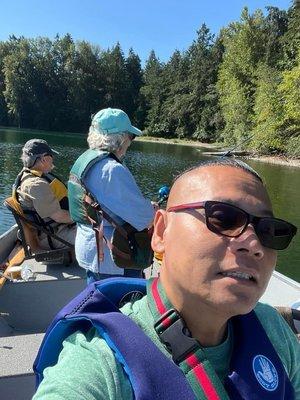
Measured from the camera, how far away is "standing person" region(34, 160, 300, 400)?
0.99m

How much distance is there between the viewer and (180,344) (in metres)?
1.10

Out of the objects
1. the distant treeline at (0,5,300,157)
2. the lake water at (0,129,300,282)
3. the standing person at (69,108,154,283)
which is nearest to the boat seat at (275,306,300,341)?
the standing person at (69,108,154,283)

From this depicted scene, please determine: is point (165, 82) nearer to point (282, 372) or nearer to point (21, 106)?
point (21, 106)

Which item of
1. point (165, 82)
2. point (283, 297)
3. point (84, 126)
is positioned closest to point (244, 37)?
point (165, 82)

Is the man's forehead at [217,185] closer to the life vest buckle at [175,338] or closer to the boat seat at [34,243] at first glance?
the life vest buckle at [175,338]

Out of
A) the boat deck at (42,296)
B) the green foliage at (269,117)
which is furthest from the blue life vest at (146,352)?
the green foliage at (269,117)

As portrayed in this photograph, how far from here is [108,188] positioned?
257 cm

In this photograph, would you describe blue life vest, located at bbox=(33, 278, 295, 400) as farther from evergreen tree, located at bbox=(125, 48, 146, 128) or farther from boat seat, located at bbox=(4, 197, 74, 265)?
evergreen tree, located at bbox=(125, 48, 146, 128)

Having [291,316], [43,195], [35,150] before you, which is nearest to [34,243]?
[43,195]

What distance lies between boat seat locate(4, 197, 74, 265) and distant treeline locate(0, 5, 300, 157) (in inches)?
1598

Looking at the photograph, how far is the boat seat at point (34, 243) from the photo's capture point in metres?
4.37

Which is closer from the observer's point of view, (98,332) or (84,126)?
(98,332)

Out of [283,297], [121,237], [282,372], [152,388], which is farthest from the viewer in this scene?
[283,297]

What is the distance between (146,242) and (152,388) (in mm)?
1940
